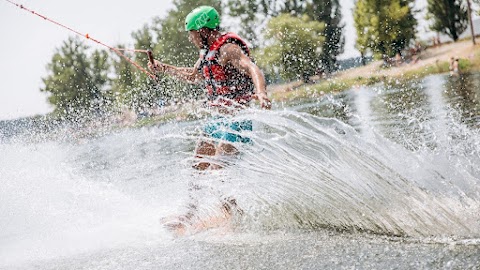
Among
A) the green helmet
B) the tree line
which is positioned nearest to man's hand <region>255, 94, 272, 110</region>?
the green helmet

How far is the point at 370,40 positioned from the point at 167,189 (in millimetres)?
44054

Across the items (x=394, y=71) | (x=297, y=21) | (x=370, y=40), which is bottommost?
(x=394, y=71)

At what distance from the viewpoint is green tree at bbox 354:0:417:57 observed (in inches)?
1761

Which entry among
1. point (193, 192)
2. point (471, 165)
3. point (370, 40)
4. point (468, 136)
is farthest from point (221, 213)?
point (370, 40)

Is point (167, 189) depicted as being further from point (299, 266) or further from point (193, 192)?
point (299, 266)

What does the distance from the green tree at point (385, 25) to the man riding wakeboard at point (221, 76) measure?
143ft

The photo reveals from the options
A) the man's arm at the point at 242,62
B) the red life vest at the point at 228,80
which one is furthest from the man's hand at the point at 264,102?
the red life vest at the point at 228,80

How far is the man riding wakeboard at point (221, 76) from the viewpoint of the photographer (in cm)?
397

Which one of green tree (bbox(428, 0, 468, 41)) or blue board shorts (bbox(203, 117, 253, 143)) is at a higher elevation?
green tree (bbox(428, 0, 468, 41))

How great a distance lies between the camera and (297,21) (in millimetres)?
49875

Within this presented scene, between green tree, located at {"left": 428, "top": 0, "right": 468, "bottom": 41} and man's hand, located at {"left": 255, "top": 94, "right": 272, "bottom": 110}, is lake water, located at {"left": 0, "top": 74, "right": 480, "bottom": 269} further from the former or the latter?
green tree, located at {"left": 428, "top": 0, "right": 468, "bottom": 41}

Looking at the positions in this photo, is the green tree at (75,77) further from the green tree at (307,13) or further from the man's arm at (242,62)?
the man's arm at (242,62)

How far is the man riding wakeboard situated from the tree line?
42.1 meters

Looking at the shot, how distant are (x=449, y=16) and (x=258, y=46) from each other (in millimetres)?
21400
